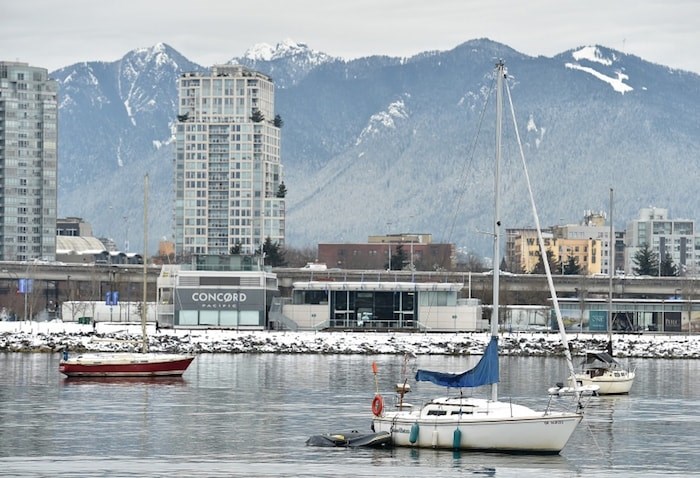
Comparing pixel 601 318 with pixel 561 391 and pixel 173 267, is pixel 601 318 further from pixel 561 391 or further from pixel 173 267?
pixel 561 391

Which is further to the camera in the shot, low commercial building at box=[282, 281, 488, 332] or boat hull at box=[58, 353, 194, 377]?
low commercial building at box=[282, 281, 488, 332]

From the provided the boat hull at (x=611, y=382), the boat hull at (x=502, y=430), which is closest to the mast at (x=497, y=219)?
the boat hull at (x=502, y=430)

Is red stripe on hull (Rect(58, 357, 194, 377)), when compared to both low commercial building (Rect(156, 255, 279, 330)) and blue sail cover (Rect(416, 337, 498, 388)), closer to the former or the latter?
blue sail cover (Rect(416, 337, 498, 388))

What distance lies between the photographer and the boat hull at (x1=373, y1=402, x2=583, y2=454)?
205 feet

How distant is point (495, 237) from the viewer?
223ft

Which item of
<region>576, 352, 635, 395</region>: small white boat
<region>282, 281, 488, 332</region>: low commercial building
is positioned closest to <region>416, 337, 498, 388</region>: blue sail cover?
<region>576, 352, 635, 395</region>: small white boat

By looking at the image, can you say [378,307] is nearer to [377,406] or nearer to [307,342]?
[307,342]

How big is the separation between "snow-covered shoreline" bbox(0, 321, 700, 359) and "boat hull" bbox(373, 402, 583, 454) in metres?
74.4

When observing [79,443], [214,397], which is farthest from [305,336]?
[79,443]

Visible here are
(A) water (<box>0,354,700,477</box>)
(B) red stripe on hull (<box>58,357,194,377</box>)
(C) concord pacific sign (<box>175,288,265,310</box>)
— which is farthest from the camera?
(C) concord pacific sign (<box>175,288,265,310</box>)

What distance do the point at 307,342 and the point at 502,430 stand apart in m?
86.6

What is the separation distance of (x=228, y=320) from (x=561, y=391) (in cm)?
9954

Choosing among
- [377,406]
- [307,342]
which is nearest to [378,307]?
[307,342]

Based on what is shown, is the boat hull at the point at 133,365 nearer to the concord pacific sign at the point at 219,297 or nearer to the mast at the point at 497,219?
the mast at the point at 497,219
